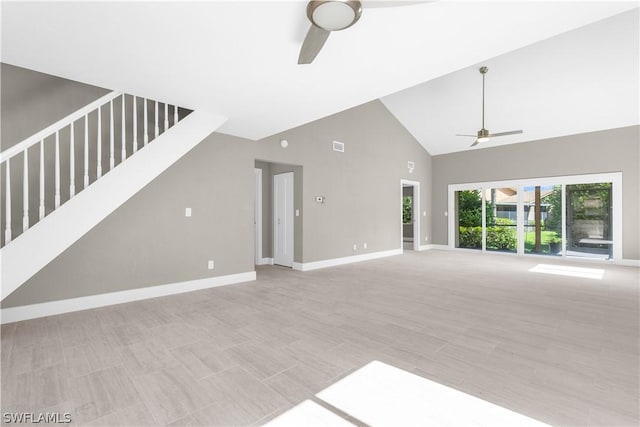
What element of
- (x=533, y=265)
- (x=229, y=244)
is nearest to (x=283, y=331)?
(x=229, y=244)

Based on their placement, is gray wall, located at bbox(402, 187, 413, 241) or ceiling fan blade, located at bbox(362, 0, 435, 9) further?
gray wall, located at bbox(402, 187, 413, 241)

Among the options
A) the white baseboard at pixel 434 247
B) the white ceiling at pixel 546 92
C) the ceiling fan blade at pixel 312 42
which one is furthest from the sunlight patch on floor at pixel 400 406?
the white baseboard at pixel 434 247

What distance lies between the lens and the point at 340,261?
23.0ft

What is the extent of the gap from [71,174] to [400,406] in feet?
11.8

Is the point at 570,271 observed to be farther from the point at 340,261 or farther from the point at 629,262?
the point at 340,261

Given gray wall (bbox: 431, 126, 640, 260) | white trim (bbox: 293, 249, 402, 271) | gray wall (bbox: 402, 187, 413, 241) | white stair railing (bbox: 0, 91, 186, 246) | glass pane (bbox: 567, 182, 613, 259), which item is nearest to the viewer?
white stair railing (bbox: 0, 91, 186, 246)

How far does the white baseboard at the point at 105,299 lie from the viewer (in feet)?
10.9

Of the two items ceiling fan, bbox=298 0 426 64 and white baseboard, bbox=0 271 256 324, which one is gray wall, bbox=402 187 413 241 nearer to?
white baseboard, bbox=0 271 256 324

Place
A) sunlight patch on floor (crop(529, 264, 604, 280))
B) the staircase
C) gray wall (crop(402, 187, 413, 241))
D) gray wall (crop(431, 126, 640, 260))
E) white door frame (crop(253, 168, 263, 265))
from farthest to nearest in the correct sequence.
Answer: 1. gray wall (crop(402, 187, 413, 241))
2. gray wall (crop(431, 126, 640, 260))
3. white door frame (crop(253, 168, 263, 265))
4. sunlight patch on floor (crop(529, 264, 604, 280))
5. the staircase

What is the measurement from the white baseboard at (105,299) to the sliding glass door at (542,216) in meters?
7.62

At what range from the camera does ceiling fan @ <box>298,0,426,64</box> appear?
5.96 ft

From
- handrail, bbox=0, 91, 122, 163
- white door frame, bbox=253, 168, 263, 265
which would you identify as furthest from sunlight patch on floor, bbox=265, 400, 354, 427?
white door frame, bbox=253, 168, 263, 265

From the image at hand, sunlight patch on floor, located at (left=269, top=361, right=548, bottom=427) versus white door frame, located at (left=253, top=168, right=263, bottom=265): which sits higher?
white door frame, located at (left=253, top=168, right=263, bottom=265)

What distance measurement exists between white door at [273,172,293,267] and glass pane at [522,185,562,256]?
22.0 ft
